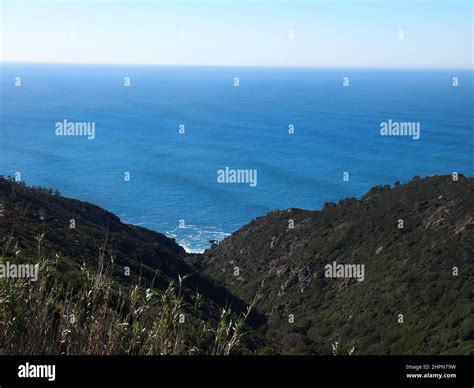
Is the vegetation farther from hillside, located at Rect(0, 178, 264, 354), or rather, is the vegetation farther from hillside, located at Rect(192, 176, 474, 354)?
hillside, located at Rect(192, 176, 474, 354)

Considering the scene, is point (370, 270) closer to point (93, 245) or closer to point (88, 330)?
point (93, 245)

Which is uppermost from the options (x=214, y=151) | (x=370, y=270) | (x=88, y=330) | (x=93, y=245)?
(x=88, y=330)

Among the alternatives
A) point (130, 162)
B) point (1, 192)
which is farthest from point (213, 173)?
point (1, 192)

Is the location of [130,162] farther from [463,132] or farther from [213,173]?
[463,132]

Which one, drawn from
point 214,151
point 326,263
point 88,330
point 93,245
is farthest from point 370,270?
point 214,151

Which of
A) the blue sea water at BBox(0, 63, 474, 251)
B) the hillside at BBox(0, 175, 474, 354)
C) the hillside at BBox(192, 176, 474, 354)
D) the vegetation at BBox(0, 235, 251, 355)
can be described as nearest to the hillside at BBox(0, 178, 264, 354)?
the hillside at BBox(0, 175, 474, 354)

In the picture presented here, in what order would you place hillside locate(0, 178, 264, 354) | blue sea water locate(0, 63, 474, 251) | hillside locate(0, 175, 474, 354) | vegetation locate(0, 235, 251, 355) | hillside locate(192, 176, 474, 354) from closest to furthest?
vegetation locate(0, 235, 251, 355) → hillside locate(0, 175, 474, 354) → hillside locate(0, 178, 264, 354) → hillside locate(192, 176, 474, 354) → blue sea water locate(0, 63, 474, 251)
